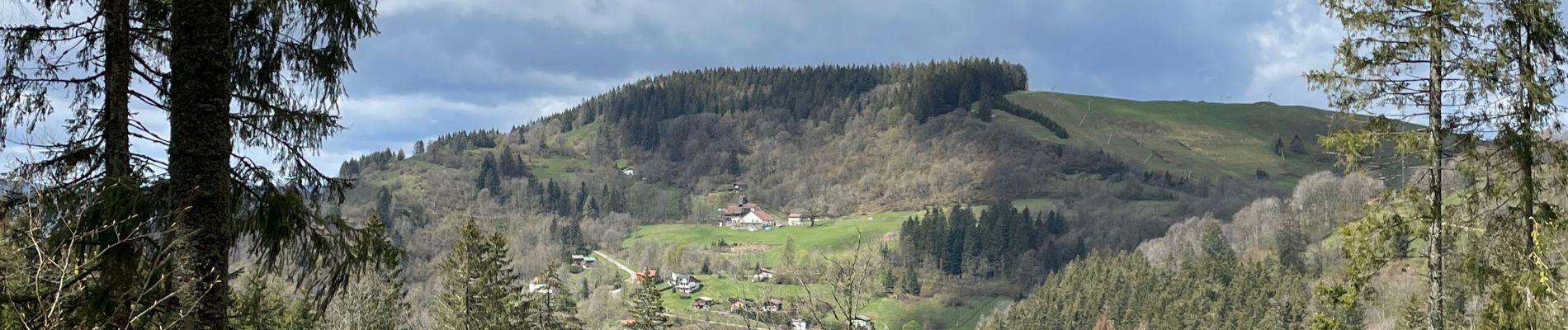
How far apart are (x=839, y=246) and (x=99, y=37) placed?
179142 millimetres

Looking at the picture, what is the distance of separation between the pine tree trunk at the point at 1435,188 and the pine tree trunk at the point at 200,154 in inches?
541

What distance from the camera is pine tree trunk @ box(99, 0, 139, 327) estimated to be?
7.02 m

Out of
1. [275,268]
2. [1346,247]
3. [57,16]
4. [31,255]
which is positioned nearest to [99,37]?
[57,16]

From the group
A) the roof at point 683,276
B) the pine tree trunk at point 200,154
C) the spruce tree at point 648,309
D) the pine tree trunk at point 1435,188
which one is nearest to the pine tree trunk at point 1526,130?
the pine tree trunk at point 1435,188

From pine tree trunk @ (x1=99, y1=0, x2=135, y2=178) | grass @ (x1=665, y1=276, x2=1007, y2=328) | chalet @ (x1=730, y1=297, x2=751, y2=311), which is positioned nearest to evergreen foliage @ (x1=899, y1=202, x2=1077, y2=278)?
grass @ (x1=665, y1=276, x2=1007, y2=328)

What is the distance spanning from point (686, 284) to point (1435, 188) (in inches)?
5906

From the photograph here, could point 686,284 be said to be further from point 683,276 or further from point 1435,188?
point 1435,188

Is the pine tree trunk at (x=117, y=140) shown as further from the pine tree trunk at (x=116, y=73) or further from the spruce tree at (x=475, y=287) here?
the spruce tree at (x=475, y=287)

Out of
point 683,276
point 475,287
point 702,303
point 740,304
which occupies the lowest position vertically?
point 702,303

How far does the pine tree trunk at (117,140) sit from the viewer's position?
7.02 meters

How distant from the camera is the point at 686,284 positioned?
161 metres

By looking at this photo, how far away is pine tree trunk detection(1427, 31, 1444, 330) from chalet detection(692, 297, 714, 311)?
125 metres

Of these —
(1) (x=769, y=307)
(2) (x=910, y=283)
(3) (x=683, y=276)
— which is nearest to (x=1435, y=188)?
(1) (x=769, y=307)

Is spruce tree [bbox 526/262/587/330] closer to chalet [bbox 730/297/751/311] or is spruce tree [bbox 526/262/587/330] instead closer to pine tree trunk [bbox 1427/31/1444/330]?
chalet [bbox 730/297/751/311]
